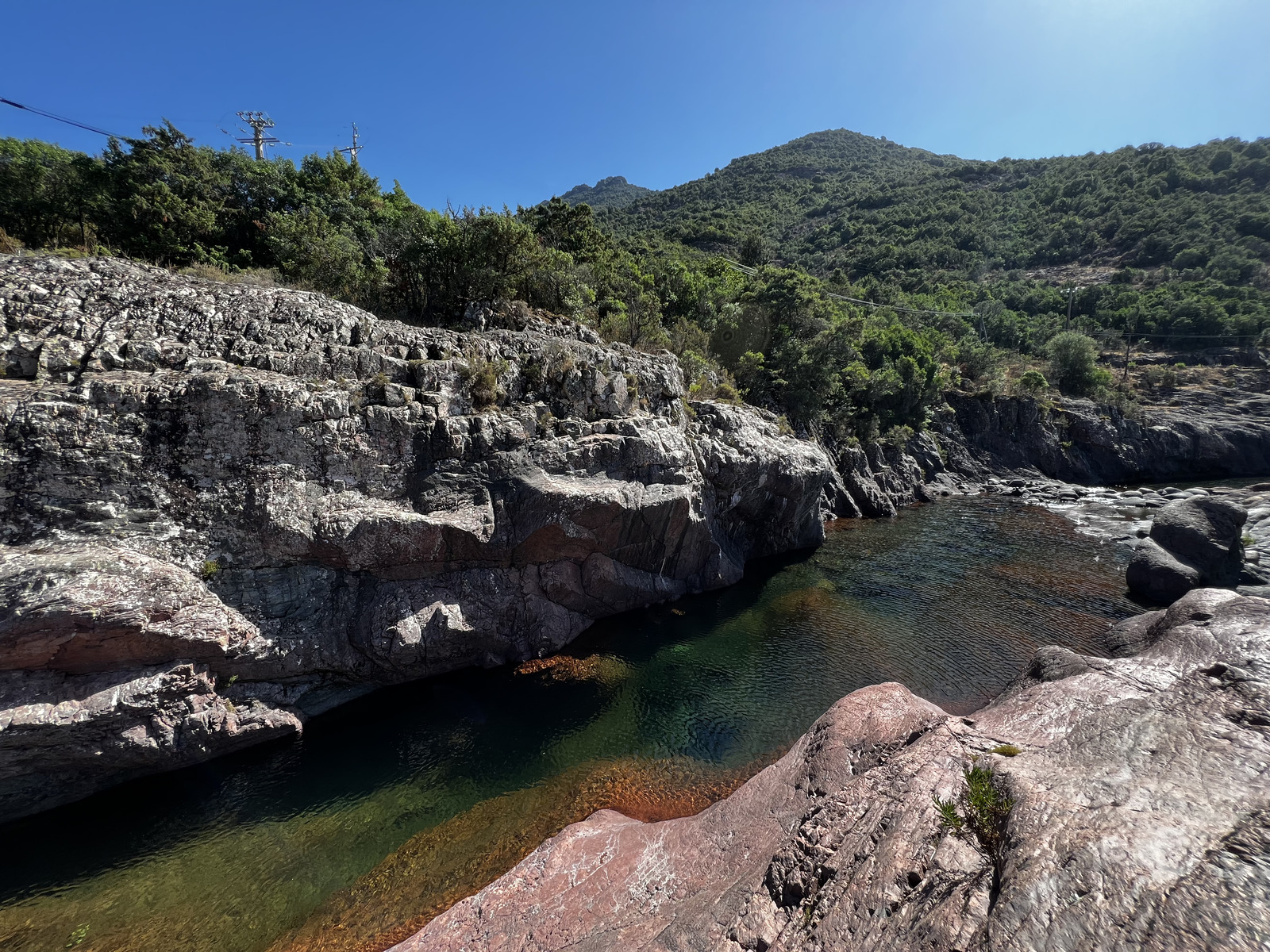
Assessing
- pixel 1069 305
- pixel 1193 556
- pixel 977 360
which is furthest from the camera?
pixel 1069 305

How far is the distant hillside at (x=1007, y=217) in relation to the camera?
7519 centimetres

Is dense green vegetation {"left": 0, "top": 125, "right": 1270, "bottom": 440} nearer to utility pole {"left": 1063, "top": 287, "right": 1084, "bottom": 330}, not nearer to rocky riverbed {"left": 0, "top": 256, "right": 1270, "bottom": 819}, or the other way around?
utility pole {"left": 1063, "top": 287, "right": 1084, "bottom": 330}

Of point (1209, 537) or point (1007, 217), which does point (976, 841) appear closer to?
point (1209, 537)

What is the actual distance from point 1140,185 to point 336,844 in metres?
140

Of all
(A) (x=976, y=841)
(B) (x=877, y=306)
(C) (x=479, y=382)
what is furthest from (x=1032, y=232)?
(A) (x=976, y=841)

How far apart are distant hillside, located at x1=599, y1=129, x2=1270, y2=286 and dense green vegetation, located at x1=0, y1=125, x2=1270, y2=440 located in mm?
548

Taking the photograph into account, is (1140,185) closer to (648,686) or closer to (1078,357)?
(1078,357)

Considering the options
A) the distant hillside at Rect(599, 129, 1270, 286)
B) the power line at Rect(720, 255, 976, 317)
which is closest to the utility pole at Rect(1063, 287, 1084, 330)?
the power line at Rect(720, 255, 976, 317)

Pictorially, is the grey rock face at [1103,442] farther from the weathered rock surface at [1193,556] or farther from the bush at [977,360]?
the weathered rock surface at [1193,556]

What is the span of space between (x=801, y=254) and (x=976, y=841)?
361ft

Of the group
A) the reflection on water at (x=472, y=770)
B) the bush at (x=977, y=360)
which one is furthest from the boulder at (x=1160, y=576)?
the bush at (x=977, y=360)

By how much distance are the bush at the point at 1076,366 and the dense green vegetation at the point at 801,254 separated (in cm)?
25

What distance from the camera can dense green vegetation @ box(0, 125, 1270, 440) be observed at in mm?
20078

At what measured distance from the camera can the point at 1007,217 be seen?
98.1 metres
